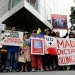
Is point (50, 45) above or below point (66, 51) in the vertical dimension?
above

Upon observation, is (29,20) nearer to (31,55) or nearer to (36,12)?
(36,12)

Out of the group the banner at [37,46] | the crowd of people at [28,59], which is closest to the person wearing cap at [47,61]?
the crowd of people at [28,59]

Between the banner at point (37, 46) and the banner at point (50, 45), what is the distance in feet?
0.64

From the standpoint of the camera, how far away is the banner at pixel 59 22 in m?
11.5

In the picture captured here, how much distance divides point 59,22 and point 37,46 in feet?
Result: 7.26

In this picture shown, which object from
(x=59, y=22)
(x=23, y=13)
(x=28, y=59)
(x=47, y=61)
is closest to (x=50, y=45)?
(x=47, y=61)

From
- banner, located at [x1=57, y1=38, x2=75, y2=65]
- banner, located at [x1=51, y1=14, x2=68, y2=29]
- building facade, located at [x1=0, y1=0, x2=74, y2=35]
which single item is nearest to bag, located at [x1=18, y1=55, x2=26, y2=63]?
banner, located at [x1=57, y1=38, x2=75, y2=65]

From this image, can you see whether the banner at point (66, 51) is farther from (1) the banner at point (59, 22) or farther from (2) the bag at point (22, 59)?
(2) the bag at point (22, 59)

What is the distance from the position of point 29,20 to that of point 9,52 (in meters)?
11.3

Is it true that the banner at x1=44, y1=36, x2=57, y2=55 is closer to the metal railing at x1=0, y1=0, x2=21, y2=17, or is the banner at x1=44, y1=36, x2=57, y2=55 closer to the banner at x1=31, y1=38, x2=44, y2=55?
the banner at x1=31, y1=38, x2=44, y2=55

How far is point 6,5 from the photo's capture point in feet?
59.9

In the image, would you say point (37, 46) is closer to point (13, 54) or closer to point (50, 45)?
point (50, 45)

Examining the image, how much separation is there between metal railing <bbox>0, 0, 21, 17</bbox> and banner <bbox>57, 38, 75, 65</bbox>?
8498 millimetres

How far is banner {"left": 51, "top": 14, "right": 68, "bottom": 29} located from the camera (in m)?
11.5
